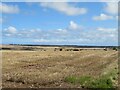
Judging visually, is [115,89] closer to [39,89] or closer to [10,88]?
[39,89]

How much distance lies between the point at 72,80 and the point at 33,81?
3.02 m

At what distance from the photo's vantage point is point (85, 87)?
25.6 metres

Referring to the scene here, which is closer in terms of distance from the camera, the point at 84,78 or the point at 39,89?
the point at 39,89

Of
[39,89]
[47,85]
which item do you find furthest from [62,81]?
[39,89]

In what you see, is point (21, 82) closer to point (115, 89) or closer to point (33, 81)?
point (33, 81)

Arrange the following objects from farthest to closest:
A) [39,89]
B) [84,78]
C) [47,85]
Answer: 1. [84,78]
2. [47,85]
3. [39,89]

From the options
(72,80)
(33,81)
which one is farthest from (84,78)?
(33,81)

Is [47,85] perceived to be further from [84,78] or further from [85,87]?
[84,78]

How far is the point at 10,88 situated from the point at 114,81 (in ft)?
29.2

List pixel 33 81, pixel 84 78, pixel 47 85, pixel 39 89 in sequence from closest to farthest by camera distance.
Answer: pixel 39 89 → pixel 47 85 → pixel 33 81 → pixel 84 78

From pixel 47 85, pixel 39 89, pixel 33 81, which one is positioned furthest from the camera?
pixel 33 81

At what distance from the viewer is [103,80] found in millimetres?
28953

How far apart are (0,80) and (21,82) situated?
188 centimetres

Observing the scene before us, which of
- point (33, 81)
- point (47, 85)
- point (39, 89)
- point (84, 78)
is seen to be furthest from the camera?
point (84, 78)
